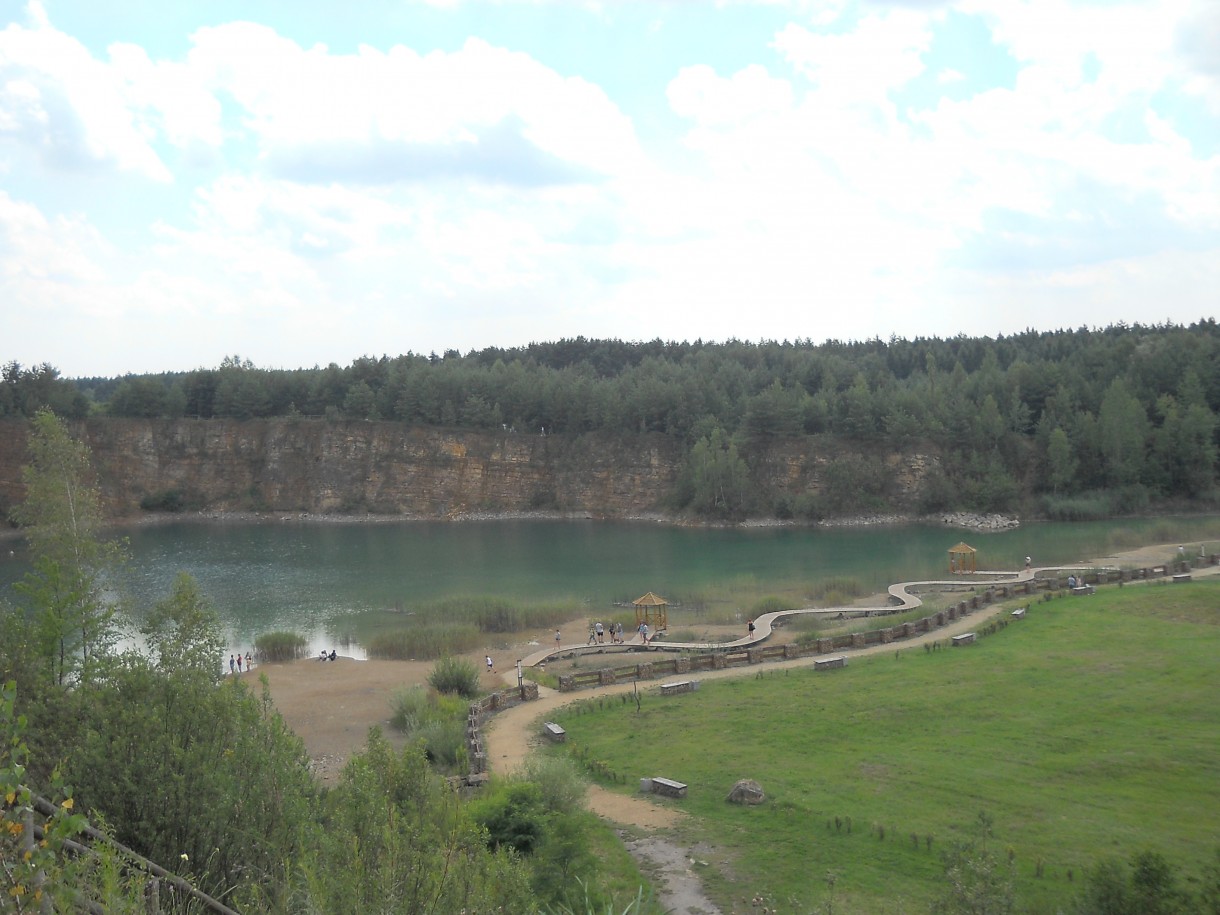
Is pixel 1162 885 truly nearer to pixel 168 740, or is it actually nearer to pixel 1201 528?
A: pixel 168 740

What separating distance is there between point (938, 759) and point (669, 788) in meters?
6.06

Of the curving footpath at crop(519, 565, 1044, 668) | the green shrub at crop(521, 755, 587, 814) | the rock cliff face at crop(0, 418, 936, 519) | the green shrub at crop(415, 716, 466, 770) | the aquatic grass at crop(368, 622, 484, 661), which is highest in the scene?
the rock cliff face at crop(0, 418, 936, 519)

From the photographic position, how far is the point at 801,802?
17969 mm

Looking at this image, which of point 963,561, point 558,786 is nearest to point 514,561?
point 963,561

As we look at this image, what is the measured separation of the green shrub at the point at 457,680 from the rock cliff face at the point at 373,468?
72234mm

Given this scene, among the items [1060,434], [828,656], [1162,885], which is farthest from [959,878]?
[1060,434]

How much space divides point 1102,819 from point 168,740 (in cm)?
1546

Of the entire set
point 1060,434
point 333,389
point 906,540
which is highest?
point 333,389

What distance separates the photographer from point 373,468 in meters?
113

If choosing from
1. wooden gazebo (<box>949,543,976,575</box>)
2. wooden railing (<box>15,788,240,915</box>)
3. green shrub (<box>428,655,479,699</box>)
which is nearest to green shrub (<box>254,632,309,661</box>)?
green shrub (<box>428,655,479,699</box>)

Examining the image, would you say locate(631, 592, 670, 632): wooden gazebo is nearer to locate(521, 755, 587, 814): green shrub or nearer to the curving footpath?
the curving footpath

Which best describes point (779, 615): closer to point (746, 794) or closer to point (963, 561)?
point (963, 561)

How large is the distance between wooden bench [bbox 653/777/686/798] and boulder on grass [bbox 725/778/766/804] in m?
1.05

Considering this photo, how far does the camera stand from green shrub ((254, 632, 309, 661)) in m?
42.8
